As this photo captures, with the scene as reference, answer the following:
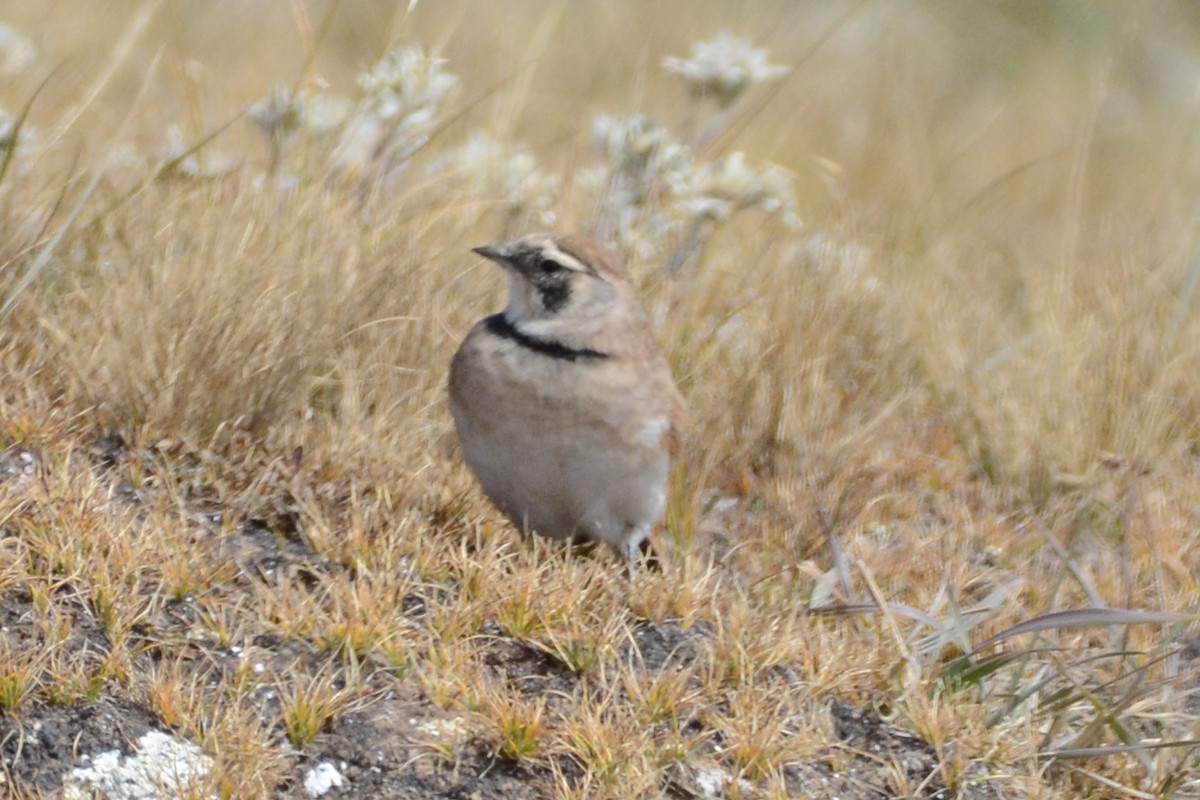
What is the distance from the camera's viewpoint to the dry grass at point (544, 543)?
3535mm

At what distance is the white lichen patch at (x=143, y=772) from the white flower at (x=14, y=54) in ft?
10.3

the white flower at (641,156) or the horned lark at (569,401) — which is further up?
the white flower at (641,156)

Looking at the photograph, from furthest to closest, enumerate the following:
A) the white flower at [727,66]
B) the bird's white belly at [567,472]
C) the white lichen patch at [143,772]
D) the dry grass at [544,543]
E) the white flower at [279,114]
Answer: the white flower at [727,66] < the white flower at [279,114] < the bird's white belly at [567,472] < the dry grass at [544,543] < the white lichen patch at [143,772]

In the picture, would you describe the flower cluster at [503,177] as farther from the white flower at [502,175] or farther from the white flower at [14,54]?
the white flower at [14,54]

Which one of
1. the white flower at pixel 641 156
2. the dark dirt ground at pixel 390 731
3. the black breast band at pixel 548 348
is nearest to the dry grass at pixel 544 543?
the dark dirt ground at pixel 390 731

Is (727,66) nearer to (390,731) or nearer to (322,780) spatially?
(390,731)

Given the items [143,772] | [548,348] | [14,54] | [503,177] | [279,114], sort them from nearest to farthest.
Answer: [143,772]
[548,348]
[279,114]
[14,54]
[503,177]

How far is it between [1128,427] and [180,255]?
3015mm

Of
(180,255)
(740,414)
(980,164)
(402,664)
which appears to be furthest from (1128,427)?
(980,164)

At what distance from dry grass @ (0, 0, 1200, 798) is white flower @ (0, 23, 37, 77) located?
13 cm

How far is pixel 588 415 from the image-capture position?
408 cm

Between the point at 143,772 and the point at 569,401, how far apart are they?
4.67ft

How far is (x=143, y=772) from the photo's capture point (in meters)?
3.23

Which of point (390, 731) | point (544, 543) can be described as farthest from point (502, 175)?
point (390, 731)
